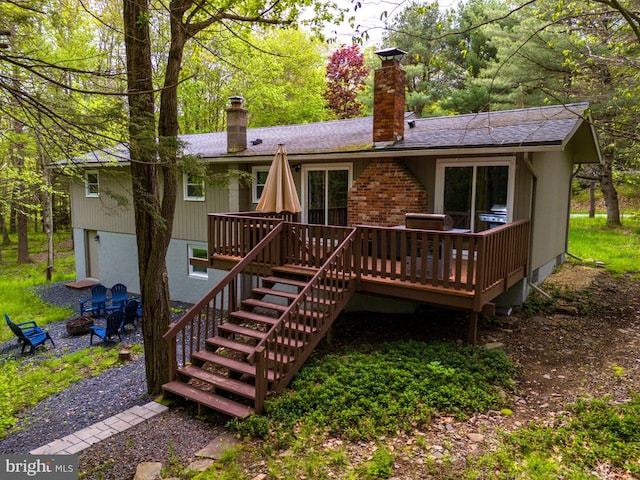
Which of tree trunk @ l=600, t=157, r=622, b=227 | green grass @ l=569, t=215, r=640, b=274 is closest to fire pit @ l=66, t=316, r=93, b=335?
green grass @ l=569, t=215, r=640, b=274

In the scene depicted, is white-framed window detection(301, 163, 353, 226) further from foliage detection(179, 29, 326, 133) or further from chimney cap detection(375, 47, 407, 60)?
foliage detection(179, 29, 326, 133)

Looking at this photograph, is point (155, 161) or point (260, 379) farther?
point (155, 161)

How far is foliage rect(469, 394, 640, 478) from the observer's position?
3.92 m

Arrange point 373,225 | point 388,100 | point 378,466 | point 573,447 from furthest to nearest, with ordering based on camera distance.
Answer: point 373,225, point 388,100, point 573,447, point 378,466

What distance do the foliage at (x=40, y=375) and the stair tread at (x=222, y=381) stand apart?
9.49 ft

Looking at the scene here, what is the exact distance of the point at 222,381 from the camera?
6.05 metres

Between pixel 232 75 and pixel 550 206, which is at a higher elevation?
pixel 232 75

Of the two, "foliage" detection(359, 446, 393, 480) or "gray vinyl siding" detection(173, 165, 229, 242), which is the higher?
"gray vinyl siding" detection(173, 165, 229, 242)

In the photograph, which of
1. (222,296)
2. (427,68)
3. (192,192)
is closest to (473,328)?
(222,296)

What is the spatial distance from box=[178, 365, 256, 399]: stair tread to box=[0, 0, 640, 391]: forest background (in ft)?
2.58

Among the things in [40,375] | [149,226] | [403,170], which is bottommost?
[40,375]

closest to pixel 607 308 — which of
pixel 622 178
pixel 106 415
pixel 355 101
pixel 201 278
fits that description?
pixel 106 415

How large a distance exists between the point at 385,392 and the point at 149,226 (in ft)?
14.7

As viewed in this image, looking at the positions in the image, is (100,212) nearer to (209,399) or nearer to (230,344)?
(230,344)
